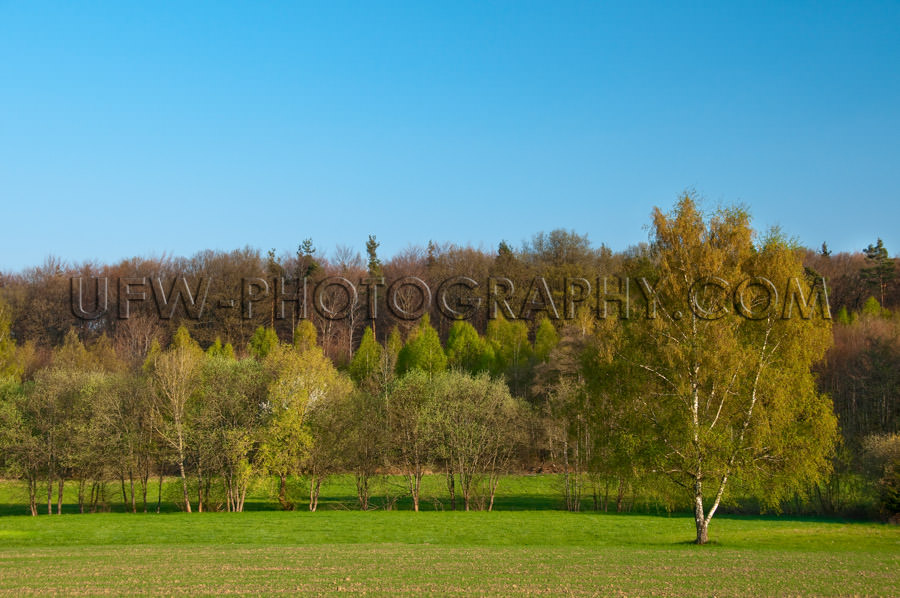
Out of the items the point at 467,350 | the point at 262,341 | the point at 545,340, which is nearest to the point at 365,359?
the point at 467,350

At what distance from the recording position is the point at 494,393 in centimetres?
5109

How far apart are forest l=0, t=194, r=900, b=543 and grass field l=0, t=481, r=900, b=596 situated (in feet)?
10.2

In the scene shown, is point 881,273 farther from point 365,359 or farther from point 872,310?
point 365,359

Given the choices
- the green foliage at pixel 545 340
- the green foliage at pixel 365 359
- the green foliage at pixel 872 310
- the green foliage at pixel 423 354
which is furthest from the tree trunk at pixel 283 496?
the green foliage at pixel 872 310

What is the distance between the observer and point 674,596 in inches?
595

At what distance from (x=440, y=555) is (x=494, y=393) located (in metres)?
27.1

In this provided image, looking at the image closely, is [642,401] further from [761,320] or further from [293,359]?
[293,359]

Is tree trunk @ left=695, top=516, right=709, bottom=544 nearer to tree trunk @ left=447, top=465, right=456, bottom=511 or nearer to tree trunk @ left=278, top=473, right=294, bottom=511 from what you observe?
tree trunk @ left=447, top=465, right=456, bottom=511

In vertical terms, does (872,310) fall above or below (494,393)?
above

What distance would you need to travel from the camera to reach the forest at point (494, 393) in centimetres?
2778

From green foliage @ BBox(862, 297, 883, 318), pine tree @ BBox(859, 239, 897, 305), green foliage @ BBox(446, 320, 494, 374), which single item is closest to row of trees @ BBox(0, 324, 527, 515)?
green foliage @ BBox(446, 320, 494, 374)

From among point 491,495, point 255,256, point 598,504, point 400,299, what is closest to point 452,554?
point 491,495

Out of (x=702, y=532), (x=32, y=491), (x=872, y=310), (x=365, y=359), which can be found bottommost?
(x=702, y=532)

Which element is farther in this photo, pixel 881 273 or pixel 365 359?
pixel 881 273
